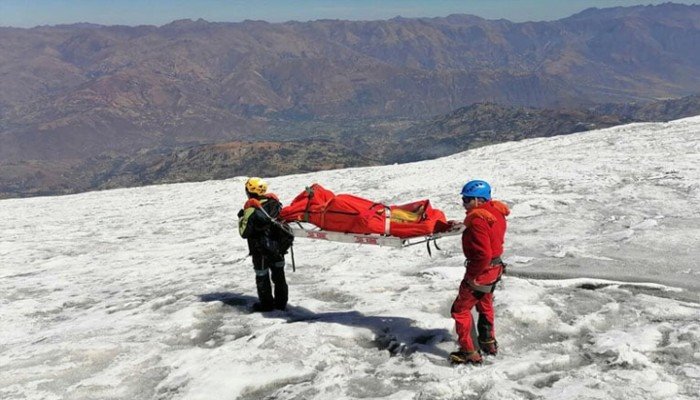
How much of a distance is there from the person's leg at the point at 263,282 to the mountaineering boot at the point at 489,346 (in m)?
4.15

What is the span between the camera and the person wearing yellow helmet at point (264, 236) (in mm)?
9117

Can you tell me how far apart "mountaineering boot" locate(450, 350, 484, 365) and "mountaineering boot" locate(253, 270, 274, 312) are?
397 cm

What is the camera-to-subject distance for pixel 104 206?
26.6m

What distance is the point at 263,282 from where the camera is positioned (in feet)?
31.0

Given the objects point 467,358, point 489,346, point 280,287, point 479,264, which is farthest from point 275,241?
point 489,346

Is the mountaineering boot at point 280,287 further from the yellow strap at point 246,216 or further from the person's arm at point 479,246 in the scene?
the person's arm at point 479,246

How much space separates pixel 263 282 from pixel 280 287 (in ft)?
1.16

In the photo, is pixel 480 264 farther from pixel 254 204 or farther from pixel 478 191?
pixel 254 204

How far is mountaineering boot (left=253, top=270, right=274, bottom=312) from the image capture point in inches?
371

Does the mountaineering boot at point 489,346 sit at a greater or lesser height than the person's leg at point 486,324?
lesser

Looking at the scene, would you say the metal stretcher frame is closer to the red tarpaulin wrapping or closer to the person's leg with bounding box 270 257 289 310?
the red tarpaulin wrapping

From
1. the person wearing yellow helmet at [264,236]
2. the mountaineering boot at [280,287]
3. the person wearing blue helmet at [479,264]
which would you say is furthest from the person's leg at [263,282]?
the person wearing blue helmet at [479,264]

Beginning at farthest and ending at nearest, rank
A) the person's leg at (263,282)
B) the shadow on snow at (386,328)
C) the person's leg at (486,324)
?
the person's leg at (263,282) < the shadow on snow at (386,328) < the person's leg at (486,324)

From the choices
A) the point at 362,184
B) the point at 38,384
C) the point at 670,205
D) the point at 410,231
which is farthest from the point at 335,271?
the point at 362,184
